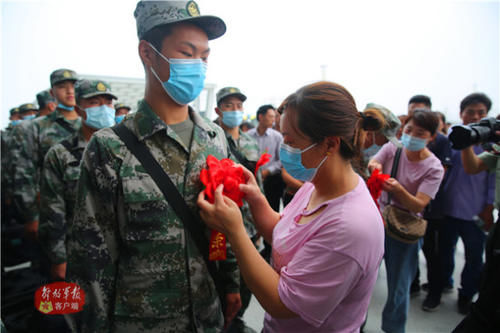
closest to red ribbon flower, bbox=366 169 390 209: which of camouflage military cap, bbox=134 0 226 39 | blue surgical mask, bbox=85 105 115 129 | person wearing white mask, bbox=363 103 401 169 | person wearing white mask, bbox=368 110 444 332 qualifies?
person wearing white mask, bbox=368 110 444 332

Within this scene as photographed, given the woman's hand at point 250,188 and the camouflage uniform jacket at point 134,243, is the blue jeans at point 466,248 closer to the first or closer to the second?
the woman's hand at point 250,188

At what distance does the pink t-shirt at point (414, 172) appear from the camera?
7.09ft

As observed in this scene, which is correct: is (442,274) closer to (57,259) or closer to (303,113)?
(303,113)

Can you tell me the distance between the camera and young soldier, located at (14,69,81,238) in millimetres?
2883

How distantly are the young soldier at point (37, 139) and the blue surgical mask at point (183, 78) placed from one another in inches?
89.4

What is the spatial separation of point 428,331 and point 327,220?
8.67ft

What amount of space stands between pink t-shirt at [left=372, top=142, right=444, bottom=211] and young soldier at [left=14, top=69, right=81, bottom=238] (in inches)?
125

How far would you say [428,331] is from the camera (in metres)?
2.63

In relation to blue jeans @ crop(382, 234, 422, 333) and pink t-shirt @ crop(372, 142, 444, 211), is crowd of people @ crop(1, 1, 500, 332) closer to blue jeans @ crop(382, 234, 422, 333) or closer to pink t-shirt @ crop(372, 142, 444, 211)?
pink t-shirt @ crop(372, 142, 444, 211)

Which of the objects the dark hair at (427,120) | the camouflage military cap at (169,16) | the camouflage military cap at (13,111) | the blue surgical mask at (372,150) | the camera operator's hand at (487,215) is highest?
the camouflage military cap at (169,16)

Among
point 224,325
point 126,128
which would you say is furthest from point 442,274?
point 126,128

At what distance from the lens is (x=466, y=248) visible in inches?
118

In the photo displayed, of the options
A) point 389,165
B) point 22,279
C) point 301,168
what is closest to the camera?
point 301,168

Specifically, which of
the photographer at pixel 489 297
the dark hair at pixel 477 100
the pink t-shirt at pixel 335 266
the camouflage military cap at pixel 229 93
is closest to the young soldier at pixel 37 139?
the camouflage military cap at pixel 229 93
